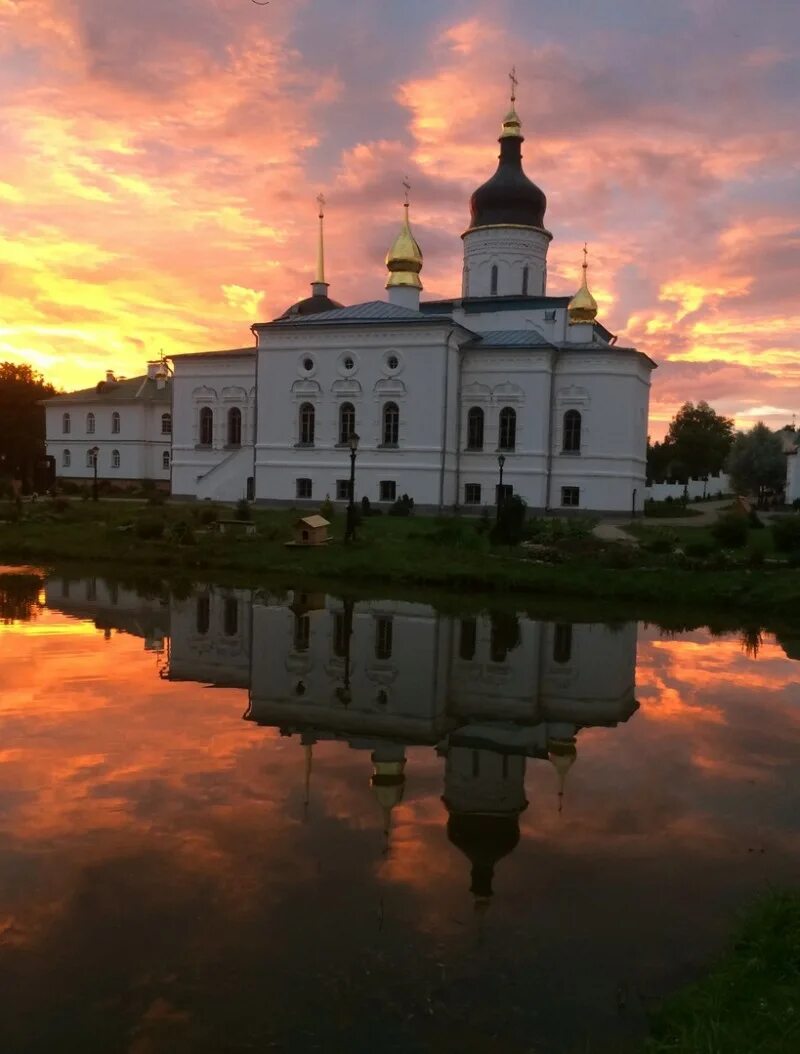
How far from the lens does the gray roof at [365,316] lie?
3344cm

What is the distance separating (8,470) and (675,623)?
58444 millimetres

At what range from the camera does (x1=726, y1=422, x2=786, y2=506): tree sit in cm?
5794

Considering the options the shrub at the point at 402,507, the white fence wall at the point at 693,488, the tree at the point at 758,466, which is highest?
the tree at the point at 758,466

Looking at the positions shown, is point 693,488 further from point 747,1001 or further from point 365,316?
point 747,1001

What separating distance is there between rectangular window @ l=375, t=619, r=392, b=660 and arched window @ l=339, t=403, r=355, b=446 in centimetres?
1950

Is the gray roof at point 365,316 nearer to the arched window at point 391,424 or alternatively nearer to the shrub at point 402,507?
the arched window at point 391,424

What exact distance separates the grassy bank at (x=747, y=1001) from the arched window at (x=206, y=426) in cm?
3659

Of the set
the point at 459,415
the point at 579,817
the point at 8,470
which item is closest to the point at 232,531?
the point at 459,415

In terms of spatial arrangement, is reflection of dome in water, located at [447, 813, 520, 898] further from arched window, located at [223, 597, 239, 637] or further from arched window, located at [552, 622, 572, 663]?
arched window, located at [223, 597, 239, 637]

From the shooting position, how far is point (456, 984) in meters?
4.73

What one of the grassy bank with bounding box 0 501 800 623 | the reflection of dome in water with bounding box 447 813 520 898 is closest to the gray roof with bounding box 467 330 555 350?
the grassy bank with bounding box 0 501 800 623

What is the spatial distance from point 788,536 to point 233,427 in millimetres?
24546

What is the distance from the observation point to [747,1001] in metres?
4.38

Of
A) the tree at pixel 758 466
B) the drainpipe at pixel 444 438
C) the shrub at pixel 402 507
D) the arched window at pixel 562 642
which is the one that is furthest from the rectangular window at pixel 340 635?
the tree at pixel 758 466
